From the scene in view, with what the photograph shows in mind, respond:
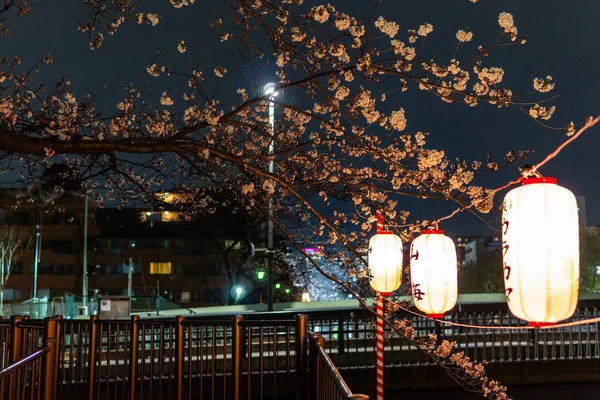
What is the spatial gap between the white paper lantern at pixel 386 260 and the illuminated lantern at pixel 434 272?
1.77 meters

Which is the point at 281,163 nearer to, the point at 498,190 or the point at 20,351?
the point at 498,190

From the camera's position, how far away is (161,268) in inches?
1832

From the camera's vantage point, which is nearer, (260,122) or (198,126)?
(198,126)

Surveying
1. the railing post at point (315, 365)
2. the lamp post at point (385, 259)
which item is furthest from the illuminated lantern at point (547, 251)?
the lamp post at point (385, 259)

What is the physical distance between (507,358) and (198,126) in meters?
10.9

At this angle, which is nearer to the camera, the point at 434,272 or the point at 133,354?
the point at 133,354

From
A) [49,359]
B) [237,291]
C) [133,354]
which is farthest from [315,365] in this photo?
[237,291]

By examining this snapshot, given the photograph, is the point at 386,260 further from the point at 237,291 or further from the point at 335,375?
the point at 237,291

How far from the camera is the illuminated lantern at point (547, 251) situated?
5727 mm

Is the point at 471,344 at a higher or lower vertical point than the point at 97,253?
lower

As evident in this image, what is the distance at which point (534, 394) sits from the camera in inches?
557

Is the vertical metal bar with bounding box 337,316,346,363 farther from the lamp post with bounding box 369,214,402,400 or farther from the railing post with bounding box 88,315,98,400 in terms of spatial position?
the railing post with bounding box 88,315,98,400

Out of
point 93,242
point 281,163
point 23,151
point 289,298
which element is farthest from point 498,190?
point 93,242

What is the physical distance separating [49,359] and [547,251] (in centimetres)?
548
